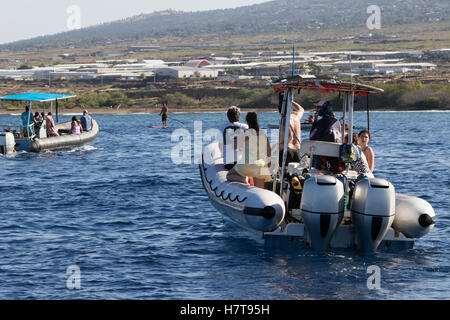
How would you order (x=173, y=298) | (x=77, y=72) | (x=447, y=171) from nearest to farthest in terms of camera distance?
(x=173, y=298) → (x=447, y=171) → (x=77, y=72)

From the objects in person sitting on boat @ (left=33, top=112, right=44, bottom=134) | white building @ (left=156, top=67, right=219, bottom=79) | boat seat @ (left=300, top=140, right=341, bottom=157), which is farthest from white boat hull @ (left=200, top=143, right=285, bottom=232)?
→ white building @ (left=156, top=67, right=219, bottom=79)

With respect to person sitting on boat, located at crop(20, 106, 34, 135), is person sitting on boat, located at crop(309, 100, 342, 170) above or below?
above

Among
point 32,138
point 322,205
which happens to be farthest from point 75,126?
point 322,205

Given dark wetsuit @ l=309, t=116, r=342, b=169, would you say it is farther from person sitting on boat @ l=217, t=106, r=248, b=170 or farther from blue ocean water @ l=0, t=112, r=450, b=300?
blue ocean water @ l=0, t=112, r=450, b=300

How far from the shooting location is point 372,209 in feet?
41.3

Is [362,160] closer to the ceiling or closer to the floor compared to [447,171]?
closer to the ceiling

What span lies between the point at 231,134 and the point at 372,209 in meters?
3.09

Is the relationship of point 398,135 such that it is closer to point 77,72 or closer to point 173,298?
point 173,298

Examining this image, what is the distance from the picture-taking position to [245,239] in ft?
48.9

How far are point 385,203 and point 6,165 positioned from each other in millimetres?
20279

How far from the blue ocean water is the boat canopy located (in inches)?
110

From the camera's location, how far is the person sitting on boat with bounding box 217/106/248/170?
46.9 ft

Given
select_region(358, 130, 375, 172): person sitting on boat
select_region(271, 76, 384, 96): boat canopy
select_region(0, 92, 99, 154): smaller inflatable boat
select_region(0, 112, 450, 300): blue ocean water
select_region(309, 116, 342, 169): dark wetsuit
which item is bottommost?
select_region(0, 112, 450, 300): blue ocean water

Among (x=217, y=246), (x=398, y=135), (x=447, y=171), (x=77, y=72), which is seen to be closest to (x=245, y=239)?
(x=217, y=246)
